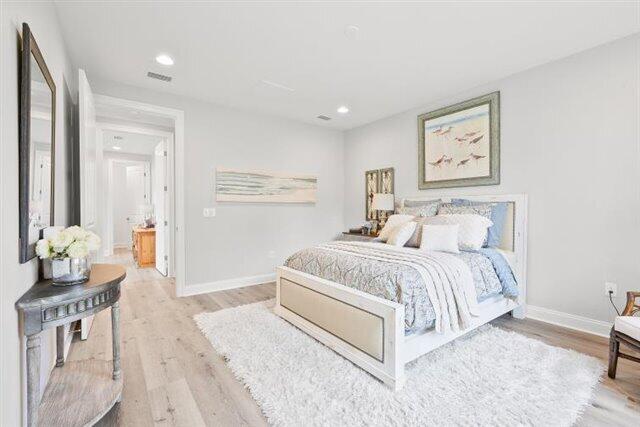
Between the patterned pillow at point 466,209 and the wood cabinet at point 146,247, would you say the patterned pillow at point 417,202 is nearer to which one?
the patterned pillow at point 466,209

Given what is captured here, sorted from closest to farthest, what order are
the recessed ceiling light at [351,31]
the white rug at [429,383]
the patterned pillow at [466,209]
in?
the white rug at [429,383] < the recessed ceiling light at [351,31] < the patterned pillow at [466,209]

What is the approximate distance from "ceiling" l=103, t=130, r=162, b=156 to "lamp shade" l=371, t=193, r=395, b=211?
388cm

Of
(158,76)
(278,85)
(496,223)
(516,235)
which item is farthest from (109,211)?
(516,235)

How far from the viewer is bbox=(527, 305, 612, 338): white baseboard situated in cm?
262

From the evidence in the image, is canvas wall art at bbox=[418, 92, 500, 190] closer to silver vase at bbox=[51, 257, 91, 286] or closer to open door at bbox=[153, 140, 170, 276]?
silver vase at bbox=[51, 257, 91, 286]

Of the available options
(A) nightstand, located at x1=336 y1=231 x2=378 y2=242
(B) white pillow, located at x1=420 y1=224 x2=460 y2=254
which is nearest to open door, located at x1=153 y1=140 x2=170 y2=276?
(A) nightstand, located at x1=336 y1=231 x2=378 y2=242

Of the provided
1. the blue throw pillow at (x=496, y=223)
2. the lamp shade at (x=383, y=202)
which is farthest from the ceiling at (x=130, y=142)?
the blue throw pillow at (x=496, y=223)

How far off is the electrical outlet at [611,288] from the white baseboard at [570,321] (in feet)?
0.85

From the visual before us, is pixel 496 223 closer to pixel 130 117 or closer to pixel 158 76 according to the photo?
pixel 158 76

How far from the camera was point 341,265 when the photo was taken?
2.46m

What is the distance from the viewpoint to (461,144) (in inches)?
144

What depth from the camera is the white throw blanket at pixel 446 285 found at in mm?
2092

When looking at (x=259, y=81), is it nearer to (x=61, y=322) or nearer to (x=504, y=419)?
(x=61, y=322)

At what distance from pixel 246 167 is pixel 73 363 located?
2.94 meters
